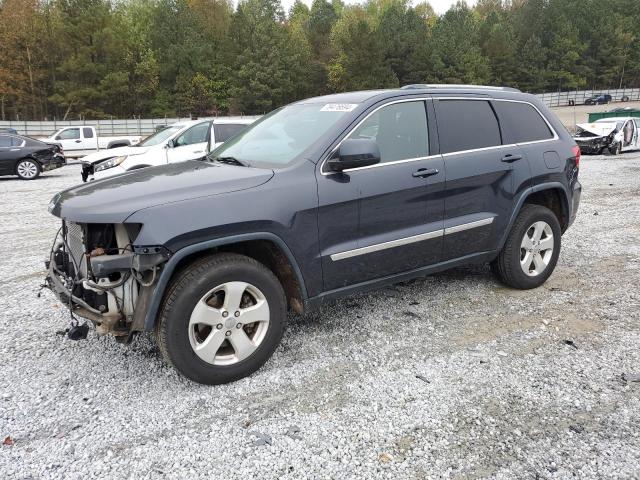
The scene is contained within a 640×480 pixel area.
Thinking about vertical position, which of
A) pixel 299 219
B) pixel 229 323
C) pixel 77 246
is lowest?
pixel 229 323

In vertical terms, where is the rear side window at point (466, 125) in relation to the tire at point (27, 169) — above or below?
above

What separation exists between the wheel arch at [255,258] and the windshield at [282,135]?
0.58 m

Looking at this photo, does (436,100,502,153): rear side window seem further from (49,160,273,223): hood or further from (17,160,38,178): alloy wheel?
(17,160,38,178): alloy wheel

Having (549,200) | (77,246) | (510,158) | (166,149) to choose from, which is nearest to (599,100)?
(166,149)

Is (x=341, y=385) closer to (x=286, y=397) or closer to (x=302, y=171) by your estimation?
(x=286, y=397)

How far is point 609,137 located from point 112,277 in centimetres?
1975

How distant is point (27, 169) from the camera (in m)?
15.0

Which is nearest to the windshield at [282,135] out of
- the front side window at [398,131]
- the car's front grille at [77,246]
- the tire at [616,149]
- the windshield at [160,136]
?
the front side window at [398,131]

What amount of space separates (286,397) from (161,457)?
2.67 feet

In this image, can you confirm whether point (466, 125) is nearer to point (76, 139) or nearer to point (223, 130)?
point (223, 130)

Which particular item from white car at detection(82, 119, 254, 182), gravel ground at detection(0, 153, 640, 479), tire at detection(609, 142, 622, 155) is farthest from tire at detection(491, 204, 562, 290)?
Result: tire at detection(609, 142, 622, 155)

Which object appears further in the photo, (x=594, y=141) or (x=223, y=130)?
(x=594, y=141)

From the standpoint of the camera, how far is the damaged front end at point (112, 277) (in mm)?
2812

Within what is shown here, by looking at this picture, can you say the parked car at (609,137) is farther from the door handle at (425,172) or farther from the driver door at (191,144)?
the door handle at (425,172)
